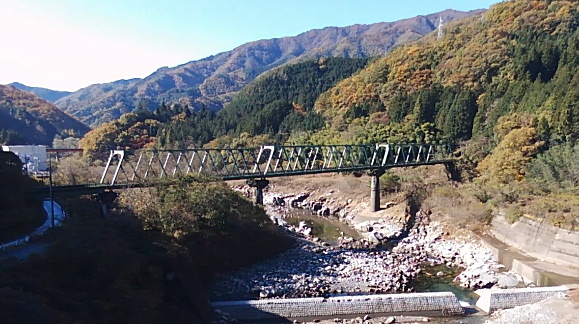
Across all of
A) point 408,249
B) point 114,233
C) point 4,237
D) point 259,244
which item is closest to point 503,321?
point 408,249

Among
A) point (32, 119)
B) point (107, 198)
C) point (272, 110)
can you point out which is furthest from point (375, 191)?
point (32, 119)

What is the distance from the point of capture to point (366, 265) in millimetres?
23453

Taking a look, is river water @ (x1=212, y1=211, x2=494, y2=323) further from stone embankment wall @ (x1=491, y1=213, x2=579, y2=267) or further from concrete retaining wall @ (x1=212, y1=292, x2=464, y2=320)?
stone embankment wall @ (x1=491, y1=213, x2=579, y2=267)

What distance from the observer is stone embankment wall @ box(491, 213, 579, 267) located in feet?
73.9

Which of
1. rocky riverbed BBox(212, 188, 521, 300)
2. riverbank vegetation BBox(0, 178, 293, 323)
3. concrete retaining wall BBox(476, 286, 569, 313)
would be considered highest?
riverbank vegetation BBox(0, 178, 293, 323)

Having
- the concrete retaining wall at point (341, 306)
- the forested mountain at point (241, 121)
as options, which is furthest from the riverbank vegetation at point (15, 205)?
the forested mountain at point (241, 121)

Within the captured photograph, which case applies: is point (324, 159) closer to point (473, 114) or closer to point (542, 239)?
point (473, 114)

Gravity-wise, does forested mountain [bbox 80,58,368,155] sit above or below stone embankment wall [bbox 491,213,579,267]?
Result: above

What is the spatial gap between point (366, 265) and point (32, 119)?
83.4 metres

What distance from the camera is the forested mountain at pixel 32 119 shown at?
78.9m

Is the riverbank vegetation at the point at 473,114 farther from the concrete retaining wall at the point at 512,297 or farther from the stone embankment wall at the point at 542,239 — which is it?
the concrete retaining wall at the point at 512,297

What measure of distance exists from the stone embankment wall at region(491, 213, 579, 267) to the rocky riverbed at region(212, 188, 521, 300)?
2043 millimetres

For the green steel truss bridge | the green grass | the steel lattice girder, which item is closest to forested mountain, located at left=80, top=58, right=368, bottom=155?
the green steel truss bridge

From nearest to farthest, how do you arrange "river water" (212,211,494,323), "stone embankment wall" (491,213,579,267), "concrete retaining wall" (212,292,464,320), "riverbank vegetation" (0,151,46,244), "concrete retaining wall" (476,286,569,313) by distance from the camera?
"concrete retaining wall" (212,292,464,320), "riverbank vegetation" (0,151,46,244), "concrete retaining wall" (476,286,569,313), "river water" (212,211,494,323), "stone embankment wall" (491,213,579,267)
